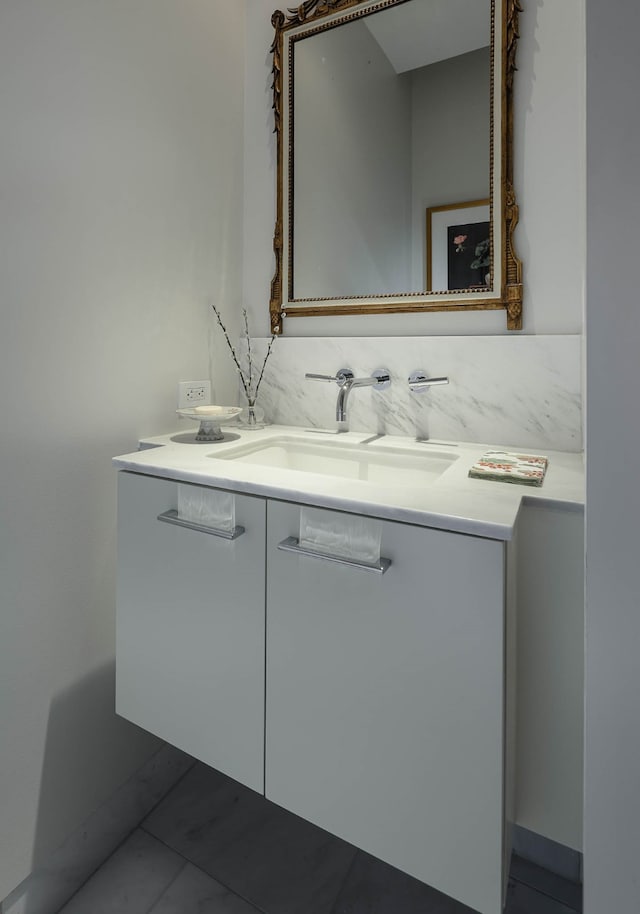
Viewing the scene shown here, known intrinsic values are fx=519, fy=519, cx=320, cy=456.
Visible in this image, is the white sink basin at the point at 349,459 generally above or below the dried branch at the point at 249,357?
below

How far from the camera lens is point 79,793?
1.13 meters

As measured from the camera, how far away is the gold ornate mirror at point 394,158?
3.86ft

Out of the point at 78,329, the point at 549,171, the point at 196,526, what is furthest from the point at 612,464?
the point at 78,329

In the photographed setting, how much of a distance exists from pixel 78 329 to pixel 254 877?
1.24 meters

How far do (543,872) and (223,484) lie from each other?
112 cm

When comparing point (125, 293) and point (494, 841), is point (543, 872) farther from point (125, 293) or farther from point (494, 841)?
point (125, 293)

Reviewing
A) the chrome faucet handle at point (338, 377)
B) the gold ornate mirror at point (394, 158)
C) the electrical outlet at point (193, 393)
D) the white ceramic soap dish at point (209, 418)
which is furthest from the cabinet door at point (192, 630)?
the gold ornate mirror at point (394, 158)

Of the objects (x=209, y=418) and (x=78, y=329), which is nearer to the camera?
(x=78, y=329)

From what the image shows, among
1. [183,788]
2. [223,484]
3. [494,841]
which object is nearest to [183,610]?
[223,484]

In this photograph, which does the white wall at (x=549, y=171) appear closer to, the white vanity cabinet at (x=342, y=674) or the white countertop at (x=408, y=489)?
the white countertop at (x=408, y=489)

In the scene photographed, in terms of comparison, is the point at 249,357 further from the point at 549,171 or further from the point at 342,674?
the point at 342,674

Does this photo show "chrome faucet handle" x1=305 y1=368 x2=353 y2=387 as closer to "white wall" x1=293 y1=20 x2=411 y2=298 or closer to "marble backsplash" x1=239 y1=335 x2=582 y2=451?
"marble backsplash" x1=239 y1=335 x2=582 y2=451

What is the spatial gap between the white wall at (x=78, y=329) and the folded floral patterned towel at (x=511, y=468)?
80 cm

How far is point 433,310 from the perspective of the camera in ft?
4.21
